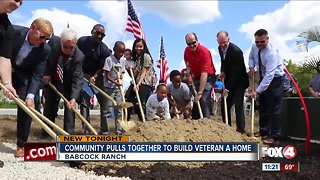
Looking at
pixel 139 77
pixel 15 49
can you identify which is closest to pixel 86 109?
pixel 139 77

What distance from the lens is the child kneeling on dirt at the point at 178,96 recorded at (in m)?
8.43

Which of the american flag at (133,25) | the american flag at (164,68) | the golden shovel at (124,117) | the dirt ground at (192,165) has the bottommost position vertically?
the dirt ground at (192,165)

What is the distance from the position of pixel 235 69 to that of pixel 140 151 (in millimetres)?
3632

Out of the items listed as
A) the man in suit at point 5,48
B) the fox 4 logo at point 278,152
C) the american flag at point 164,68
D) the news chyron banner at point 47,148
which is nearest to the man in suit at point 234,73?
the fox 4 logo at point 278,152

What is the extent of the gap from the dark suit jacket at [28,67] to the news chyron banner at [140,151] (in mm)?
1543

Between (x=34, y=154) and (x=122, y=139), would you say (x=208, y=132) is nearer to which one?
(x=122, y=139)

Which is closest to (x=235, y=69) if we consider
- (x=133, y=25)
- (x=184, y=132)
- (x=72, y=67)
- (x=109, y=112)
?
(x=184, y=132)

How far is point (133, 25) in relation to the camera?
10.5 metres

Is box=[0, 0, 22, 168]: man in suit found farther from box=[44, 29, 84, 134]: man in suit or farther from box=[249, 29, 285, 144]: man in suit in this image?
box=[249, 29, 285, 144]: man in suit

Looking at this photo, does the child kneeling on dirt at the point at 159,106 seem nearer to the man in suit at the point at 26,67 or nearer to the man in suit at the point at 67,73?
the man in suit at the point at 67,73

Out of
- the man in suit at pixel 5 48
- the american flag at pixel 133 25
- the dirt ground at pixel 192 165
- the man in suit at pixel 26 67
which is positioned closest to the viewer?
the dirt ground at pixel 192 165

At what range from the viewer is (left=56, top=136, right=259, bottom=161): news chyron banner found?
14.3ft

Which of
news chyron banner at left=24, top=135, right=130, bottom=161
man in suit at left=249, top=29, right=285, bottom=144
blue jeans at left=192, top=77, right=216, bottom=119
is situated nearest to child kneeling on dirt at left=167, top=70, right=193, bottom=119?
blue jeans at left=192, top=77, right=216, bottom=119

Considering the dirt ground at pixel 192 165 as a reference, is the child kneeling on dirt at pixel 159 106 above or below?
above
